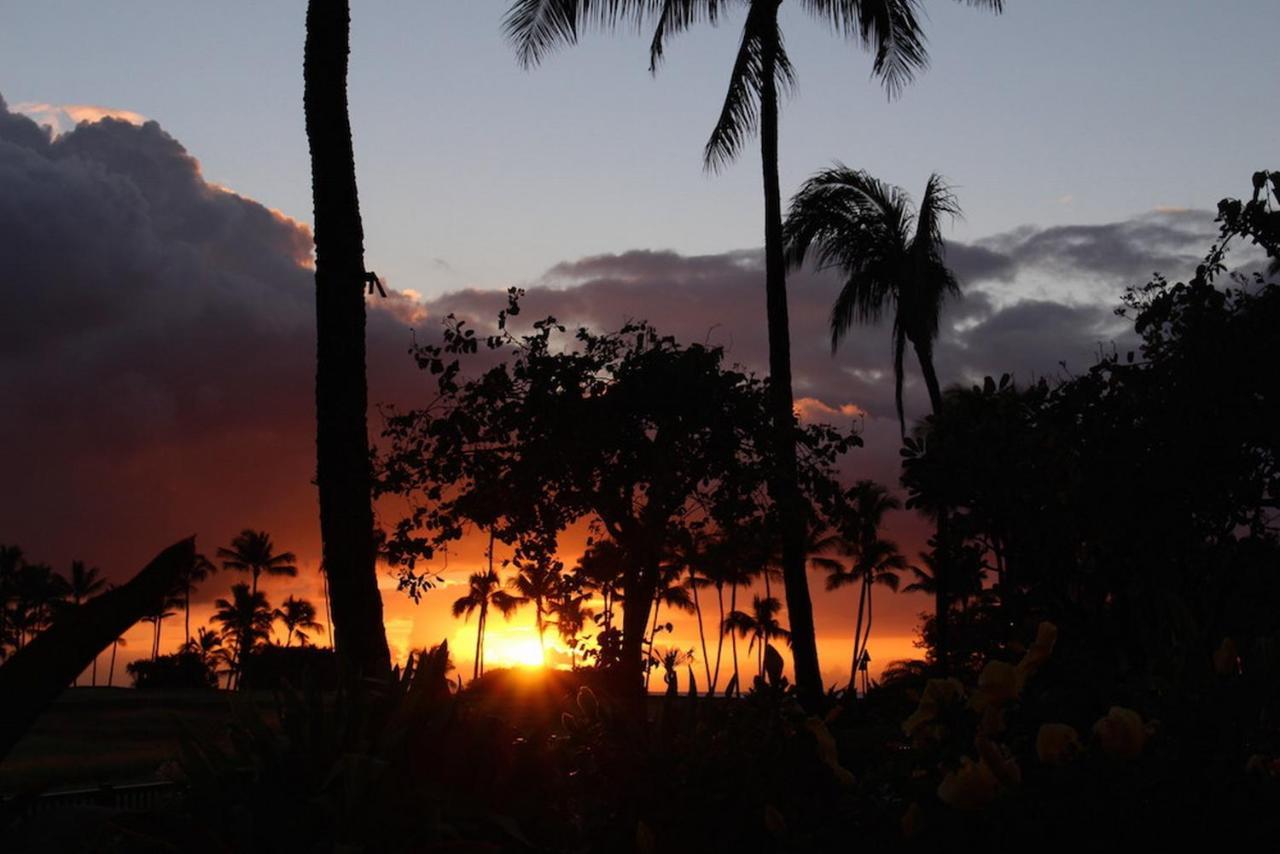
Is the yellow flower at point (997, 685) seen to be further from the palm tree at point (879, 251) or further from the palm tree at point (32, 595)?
the palm tree at point (32, 595)

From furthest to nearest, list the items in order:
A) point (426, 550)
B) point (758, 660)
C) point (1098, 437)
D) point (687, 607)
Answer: point (687, 607) → point (426, 550) → point (1098, 437) → point (758, 660)

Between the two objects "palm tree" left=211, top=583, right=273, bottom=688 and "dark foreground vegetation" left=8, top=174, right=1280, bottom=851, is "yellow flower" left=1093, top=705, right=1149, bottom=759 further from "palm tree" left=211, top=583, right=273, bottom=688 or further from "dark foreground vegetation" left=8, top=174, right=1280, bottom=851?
"palm tree" left=211, top=583, right=273, bottom=688

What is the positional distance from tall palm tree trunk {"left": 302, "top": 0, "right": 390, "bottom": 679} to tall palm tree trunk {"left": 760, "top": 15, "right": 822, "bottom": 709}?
11860 millimetres

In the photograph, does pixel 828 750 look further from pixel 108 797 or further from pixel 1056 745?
pixel 108 797

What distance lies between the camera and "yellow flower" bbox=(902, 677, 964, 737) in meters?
3.33

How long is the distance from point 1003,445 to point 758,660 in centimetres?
785

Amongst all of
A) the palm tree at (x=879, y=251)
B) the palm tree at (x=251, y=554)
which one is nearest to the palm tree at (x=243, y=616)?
the palm tree at (x=251, y=554)

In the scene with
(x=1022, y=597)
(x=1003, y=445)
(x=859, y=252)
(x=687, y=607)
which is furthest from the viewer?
(x=687, y=607)

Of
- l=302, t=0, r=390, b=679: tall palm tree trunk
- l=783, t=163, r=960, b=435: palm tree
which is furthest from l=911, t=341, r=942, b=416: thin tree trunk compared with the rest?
l=302, t=0, r=390, b=679: tall palm tree trunk

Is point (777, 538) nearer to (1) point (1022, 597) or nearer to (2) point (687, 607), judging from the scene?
(1) point (1022, 597)

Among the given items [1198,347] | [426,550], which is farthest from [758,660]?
[426,550]

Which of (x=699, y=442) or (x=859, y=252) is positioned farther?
(x=859, y=252)

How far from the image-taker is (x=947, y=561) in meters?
11.7

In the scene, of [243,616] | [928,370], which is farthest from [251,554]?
[928,370]
